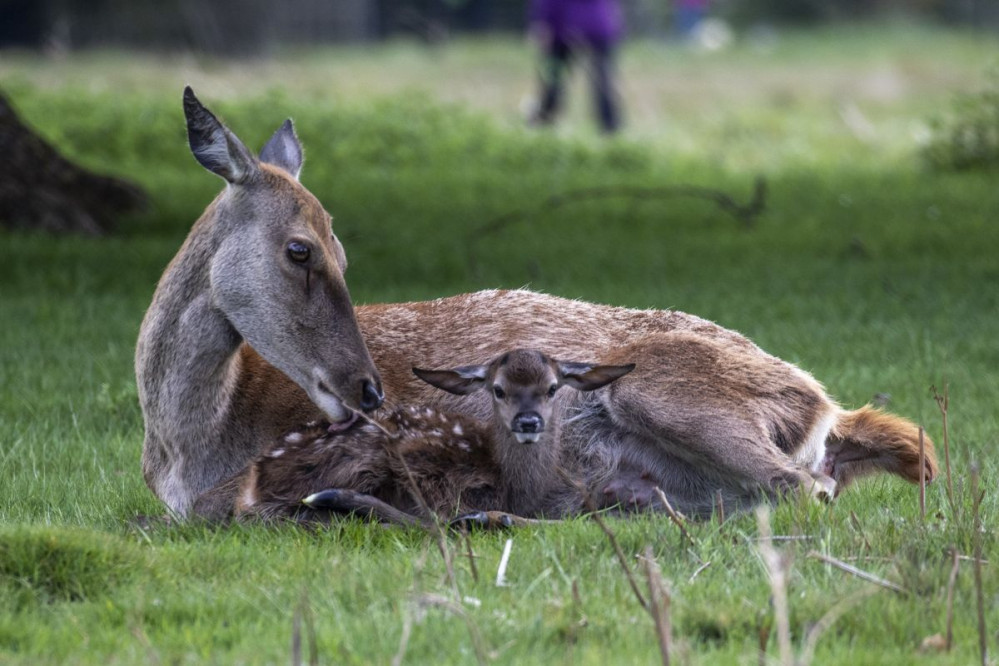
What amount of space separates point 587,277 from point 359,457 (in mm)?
5815

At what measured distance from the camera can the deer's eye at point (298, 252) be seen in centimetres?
538

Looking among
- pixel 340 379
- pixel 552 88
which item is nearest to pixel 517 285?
pixel 340 379

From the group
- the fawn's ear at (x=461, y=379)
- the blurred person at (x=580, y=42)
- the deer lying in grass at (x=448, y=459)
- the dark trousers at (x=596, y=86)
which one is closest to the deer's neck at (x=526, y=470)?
the deer lying in grass at (x=448, y=459)

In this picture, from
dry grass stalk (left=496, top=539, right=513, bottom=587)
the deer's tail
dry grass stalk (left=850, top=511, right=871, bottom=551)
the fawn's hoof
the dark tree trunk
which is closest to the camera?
dry grass stalk (left=496, top=539, right=513, bottom=587)

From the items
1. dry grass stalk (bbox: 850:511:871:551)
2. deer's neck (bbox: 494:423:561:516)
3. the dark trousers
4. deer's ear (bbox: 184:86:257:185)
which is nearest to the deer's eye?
deer's ear (bbox: 184:86:257:185)

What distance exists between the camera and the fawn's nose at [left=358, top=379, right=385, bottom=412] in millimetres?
5234

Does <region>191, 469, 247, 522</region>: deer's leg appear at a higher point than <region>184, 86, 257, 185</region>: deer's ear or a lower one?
lower

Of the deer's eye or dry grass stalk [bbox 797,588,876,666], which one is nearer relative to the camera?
dry grass stalk [bbox 797,588,876,666]

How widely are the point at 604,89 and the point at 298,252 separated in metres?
15.7

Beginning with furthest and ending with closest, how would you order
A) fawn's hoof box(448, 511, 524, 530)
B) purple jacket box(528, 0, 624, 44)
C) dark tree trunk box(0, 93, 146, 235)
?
purple jacket box(528, 0, 624, 44) < dark tree trunk box(0, 93, 146, 235) < fawn's hoof box(448, 511, 524, 530)

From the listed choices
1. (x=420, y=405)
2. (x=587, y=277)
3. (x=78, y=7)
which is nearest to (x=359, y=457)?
(x=420, y=405)

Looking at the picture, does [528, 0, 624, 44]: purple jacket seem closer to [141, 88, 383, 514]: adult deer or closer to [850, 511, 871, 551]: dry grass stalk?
[141, 88, 383, 514]: adult deer

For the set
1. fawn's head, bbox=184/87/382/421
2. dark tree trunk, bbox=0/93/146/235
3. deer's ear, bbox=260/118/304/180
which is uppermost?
deer's ear, bbox=260/118/304/180

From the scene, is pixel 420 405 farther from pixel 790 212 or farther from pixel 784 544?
pixel 790 212
